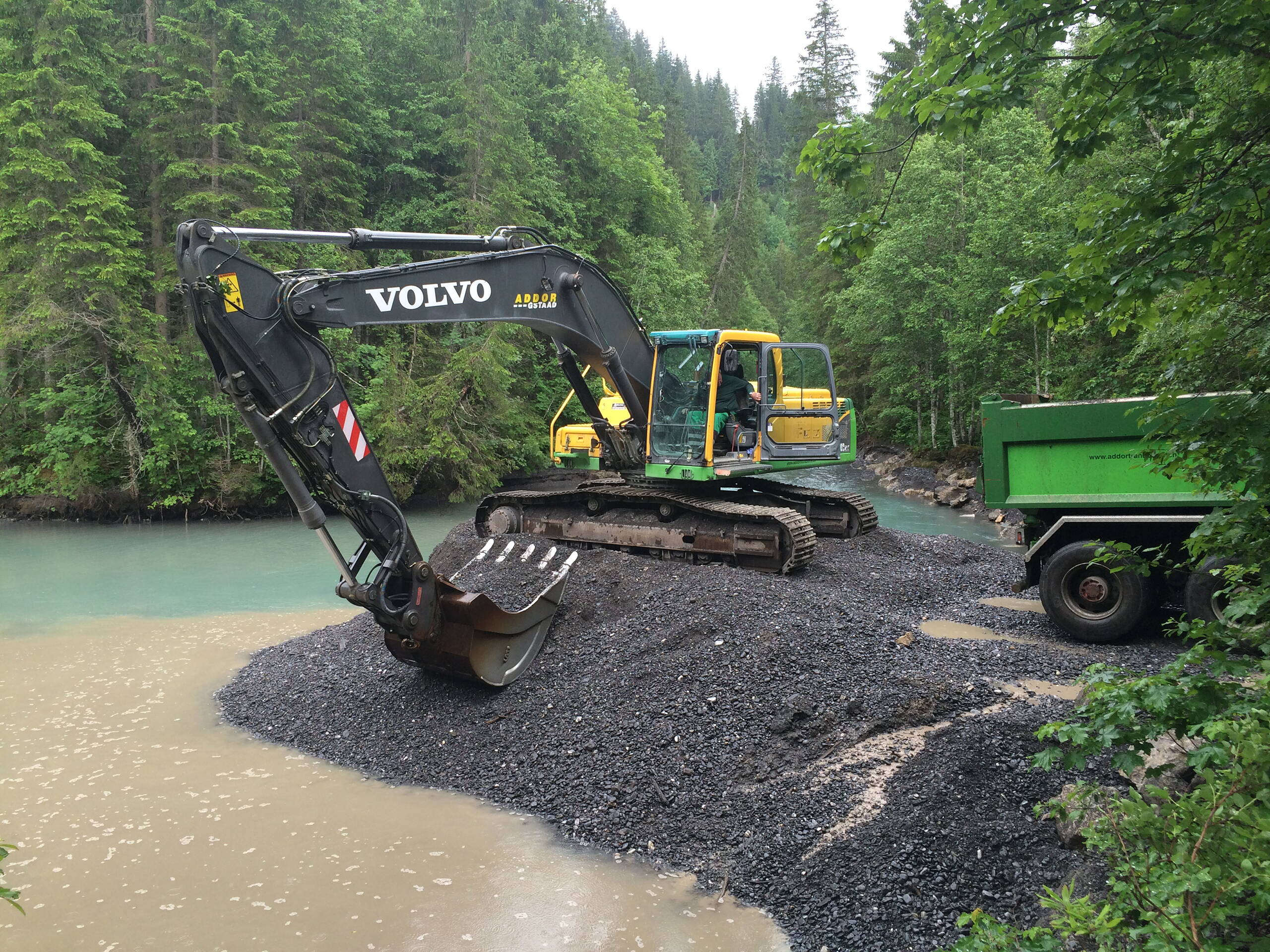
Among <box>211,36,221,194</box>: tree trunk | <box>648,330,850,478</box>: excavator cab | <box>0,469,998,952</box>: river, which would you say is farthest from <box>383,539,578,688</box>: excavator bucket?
<box>211,36,221,194</box>: tree trunk

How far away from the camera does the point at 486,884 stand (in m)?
4.83

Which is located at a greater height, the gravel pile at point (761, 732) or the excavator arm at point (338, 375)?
the excavator arm at point (338, 375)

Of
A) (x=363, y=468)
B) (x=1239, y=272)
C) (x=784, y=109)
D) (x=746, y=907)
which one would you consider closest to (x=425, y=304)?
(x=363, y=468)

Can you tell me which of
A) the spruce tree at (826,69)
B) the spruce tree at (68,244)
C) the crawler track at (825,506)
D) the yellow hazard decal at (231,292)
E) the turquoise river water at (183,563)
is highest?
the spruce tree at (826,69)

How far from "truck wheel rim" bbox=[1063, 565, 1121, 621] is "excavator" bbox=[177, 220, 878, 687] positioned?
101 inches

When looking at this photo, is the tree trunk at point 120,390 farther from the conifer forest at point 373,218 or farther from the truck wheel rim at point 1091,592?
the truck wheel rim at point 1091,592

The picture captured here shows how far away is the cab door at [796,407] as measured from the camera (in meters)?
9.91

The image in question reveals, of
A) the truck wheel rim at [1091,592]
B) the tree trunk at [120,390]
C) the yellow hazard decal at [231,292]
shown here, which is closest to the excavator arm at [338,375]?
the yellow hazard decal at [231,292]

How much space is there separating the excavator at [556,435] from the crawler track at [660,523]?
0.9 inches

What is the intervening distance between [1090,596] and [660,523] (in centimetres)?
453

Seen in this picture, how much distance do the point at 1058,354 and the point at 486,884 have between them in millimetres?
21343

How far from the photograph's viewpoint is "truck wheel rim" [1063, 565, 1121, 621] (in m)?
7.58

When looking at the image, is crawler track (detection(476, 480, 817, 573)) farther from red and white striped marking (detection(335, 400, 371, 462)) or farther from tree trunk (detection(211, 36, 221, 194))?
tree trunk (detection(211, 36, 221, 194))

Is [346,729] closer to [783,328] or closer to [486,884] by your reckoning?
[486,884]
